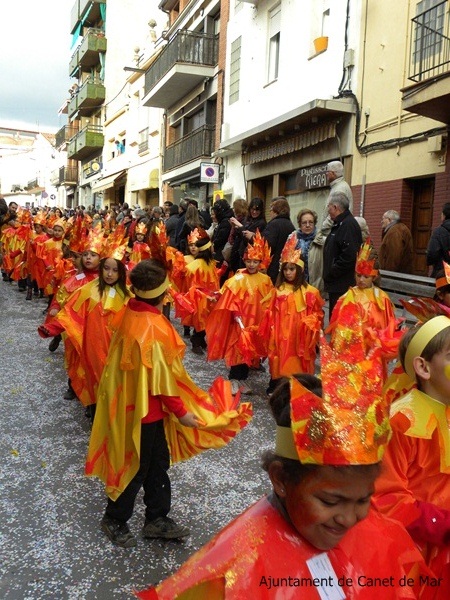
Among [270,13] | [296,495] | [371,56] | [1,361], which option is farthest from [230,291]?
[270,13]

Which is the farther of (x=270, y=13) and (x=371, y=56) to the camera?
(x=270, y=13)

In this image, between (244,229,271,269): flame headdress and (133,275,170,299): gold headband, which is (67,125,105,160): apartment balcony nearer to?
(244,229,271,269): flame headdress

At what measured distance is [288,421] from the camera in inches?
62.6

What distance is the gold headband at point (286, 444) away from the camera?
1561mm

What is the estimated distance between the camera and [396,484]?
6.66 feet

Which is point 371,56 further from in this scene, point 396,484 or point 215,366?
point 396,484

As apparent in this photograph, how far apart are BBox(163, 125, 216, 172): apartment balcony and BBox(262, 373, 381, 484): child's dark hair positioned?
1881 centimetres

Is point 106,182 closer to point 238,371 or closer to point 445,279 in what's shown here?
point 238,371

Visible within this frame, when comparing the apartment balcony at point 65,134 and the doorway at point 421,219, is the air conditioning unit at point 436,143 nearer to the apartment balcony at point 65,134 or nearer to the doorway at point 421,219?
the doorway at point 421,219

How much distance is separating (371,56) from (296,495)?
10.9 metres

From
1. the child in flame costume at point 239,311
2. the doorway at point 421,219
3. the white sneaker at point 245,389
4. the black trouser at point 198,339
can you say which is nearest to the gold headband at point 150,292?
the white sneaker at point 245,389

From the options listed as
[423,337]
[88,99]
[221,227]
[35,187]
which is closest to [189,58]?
[221,227]

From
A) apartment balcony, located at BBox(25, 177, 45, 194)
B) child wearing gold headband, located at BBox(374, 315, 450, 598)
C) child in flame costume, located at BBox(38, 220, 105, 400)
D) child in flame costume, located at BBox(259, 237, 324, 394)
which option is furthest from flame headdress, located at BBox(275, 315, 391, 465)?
apartment balcony, located at BBox(25, 177, 45, 194)

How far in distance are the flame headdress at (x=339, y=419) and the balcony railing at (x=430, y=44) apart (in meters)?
8.17
